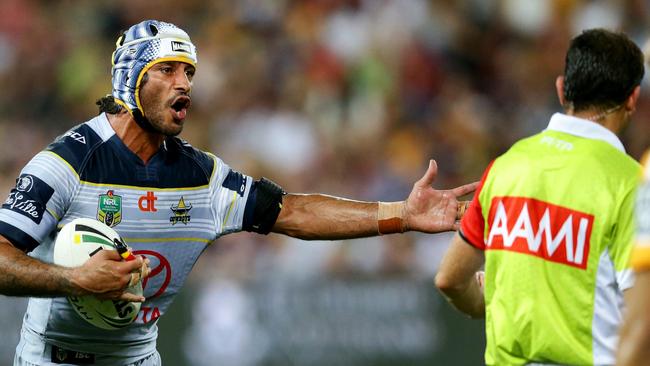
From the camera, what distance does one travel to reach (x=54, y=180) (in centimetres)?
563

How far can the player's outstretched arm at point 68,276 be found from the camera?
527 centimetres

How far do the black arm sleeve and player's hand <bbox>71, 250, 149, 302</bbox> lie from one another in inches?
43.8

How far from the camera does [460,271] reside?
473 centimetres

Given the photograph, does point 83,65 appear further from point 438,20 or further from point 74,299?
point 74,299

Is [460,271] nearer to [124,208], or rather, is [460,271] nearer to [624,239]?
[624,239]

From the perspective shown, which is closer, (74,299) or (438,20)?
(74,299)

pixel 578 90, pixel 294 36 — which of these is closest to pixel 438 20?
pixel 294 36

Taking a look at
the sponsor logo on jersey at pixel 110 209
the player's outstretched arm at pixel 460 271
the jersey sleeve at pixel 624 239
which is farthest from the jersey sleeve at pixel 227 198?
the jersey sleeve at pixel 624 239

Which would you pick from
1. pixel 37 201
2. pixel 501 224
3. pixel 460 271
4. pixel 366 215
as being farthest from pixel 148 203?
pixel 501 224

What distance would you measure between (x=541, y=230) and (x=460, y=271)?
0.46 meters

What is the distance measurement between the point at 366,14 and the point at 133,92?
7637mm

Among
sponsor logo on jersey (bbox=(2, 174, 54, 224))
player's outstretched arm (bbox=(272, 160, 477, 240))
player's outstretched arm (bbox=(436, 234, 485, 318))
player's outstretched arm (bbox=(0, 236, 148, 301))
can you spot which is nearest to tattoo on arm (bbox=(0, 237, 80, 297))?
player's outstretched arm (bbox=(0, 236, 148, 301))

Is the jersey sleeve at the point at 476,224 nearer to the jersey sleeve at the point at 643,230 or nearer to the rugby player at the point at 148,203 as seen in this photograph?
the rugby player at the point at 148,203

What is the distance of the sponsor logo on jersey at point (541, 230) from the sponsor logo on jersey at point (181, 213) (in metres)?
2.10
